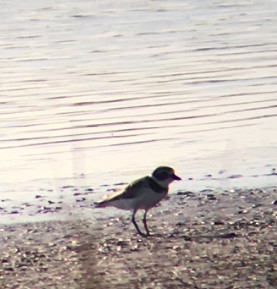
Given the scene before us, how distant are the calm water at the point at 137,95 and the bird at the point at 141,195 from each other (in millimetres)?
538

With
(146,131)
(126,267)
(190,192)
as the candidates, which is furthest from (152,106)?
(126,267)

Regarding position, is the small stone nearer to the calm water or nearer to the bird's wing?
the calm water

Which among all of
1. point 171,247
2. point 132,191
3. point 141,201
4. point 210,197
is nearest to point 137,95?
point 210,197

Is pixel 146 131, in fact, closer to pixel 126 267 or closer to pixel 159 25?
pixel 126 267

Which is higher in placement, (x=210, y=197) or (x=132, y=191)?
(x=132, y=191)

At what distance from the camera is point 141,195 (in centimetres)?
925

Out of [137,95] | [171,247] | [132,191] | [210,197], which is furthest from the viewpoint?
[137,95]

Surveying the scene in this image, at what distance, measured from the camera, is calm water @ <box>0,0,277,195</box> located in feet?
38.0

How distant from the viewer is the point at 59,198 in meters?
A: 10.4

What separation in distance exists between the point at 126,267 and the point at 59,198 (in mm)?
2505

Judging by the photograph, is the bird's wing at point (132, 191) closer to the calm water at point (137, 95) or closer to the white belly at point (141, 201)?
the white belly at point (141, 201)

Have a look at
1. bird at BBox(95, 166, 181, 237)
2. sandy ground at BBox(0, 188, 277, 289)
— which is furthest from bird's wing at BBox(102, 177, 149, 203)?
sandy ground at BBox(0, 188, 277, 289)

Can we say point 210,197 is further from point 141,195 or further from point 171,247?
point 171,247

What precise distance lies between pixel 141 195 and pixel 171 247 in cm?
84
